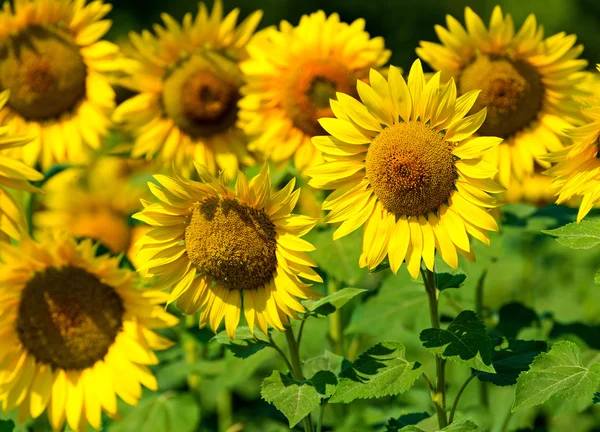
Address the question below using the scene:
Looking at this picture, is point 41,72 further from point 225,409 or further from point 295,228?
point 295,228

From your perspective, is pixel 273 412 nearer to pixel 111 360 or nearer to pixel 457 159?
pixel 111 360

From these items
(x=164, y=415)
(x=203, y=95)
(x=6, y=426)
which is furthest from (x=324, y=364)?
(x=203, y=95)

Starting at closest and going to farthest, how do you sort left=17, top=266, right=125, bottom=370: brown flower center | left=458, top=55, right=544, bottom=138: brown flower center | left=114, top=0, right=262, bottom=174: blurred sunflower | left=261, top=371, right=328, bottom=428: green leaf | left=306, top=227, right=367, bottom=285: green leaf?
left=261, top=371, right=328, bottom=428: green leaf → left=17, top=266, right=125, bottom=370: brown flower center → left=306, top=227, right=367, bottom=285: green leaf → left=458, top=55, right=544, bottom=138: brown flower center → left=114, top=0, right=262, bottom=174: blurred sunflower

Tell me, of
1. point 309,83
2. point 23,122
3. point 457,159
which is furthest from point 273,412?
point 457,159

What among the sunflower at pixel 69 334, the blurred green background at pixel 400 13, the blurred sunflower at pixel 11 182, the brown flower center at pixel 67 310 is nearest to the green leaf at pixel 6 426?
the sunflower at pixel 69 334

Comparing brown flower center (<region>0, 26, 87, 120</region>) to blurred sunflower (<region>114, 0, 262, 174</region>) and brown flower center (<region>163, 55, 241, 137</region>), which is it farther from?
brown flower center (<region>163, 55, 241, 137</region>)

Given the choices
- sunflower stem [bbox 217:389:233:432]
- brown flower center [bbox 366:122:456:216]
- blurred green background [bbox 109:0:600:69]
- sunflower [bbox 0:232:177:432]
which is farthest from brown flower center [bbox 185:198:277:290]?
blurred green background [bbox 109:0:600:69]
